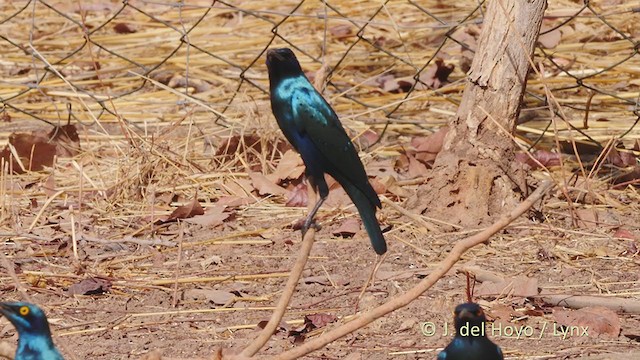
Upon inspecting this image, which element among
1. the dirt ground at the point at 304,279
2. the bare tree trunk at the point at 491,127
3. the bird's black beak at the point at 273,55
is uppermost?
the bird's black beak at the point at 273,55

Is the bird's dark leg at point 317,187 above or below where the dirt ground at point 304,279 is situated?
above

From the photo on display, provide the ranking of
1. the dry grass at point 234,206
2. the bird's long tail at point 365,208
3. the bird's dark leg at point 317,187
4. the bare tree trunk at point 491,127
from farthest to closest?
the bare tree trunk at point 491,127 → the dry grass at point 234,206 → the bird's dark leg at point 317,187 → the bird's long tail at point 365,208

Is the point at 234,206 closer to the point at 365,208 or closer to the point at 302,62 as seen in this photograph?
the point at 365,208

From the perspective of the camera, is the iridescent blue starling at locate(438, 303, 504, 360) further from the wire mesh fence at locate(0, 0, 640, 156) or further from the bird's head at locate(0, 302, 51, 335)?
the wire mesh fence at locate(0, 0, 640, 156)

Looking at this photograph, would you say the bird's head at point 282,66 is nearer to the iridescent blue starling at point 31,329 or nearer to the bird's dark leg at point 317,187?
the bird's dark leg at point 317,187

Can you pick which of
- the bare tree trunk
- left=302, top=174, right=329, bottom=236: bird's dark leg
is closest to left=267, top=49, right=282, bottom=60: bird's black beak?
left=302, top=174, right=329, bottom=236: bird's dark leg

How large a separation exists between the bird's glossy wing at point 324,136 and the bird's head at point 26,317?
84 centimetres

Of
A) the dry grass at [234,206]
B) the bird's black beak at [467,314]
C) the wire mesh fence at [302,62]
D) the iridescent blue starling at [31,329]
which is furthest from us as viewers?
the wire mesh fence at [302,62]

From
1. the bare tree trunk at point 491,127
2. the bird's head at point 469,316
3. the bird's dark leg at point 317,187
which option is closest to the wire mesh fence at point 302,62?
the bare tree trunk at point 491,127

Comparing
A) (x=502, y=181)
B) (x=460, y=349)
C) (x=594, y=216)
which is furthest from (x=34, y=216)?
(x=460, y=349)

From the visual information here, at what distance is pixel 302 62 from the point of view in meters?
Answer: 5.98

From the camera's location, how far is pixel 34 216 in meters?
4.29

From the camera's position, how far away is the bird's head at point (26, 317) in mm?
2285

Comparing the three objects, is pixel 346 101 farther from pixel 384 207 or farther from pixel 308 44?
pixel 384 207
